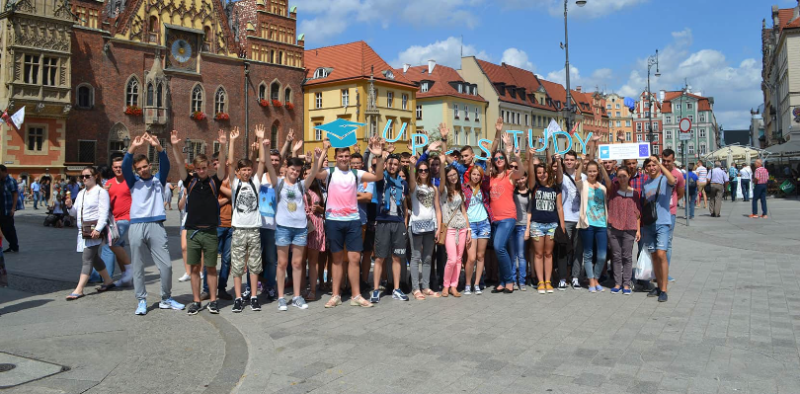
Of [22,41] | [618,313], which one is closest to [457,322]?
[618,313]

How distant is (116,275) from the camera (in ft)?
36.9

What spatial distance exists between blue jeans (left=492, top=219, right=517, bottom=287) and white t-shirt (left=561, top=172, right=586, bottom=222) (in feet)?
2.77

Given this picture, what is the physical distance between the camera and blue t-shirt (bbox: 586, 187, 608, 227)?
930 centimetres

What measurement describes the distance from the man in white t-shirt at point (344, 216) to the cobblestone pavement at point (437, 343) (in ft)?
1.28

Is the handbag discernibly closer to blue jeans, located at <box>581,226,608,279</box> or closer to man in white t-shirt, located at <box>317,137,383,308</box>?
blue jeans, located at <box>581,226,608,279</box>

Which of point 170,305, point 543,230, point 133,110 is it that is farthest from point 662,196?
point 133,110

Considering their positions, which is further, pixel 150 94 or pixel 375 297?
pixel 150 94

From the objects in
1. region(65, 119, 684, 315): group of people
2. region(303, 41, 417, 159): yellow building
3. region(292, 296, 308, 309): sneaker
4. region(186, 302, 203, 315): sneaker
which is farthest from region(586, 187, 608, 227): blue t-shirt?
region(303, 41, 417, 159): yellow building

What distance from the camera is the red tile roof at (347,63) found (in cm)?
5884

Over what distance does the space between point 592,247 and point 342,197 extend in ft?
12.9

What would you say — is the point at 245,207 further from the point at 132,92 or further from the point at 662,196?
the point at 132,92

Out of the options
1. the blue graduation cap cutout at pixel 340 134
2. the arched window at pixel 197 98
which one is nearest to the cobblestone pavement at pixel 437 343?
the blue graduation cap cutout at pixel 340 134

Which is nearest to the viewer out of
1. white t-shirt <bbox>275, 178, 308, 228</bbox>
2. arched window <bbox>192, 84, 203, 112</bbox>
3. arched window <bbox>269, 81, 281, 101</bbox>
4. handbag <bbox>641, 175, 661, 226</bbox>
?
white t-shirt <bbox>275, 178, 308, 228</bbox>

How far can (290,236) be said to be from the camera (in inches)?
328
